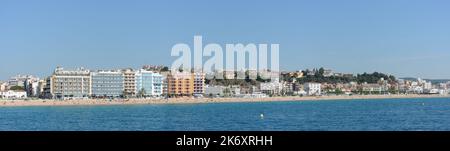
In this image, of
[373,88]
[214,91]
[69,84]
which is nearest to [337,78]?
[373,88]

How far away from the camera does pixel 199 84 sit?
207 feet

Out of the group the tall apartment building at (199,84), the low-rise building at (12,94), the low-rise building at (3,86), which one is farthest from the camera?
the low-rise building at (3,86)

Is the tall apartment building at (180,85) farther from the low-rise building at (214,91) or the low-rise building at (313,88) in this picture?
the low-rise building at (313,88)

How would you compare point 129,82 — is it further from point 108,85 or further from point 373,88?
point 373,88

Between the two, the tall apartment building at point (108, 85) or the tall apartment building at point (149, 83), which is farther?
the tall apartment building at point (149, 83)

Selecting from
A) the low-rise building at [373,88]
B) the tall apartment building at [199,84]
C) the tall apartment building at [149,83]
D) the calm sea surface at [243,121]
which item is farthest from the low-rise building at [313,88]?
the calm sea surface at [243,121]

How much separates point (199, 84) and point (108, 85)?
8908 mm

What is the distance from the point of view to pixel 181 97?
60.2 meters

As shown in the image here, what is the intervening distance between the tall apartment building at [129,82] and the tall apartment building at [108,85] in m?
0.35

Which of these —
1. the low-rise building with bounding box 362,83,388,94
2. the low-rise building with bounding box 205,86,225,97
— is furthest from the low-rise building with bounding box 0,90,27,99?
the low-rise building with bounding box 362,83,388,94

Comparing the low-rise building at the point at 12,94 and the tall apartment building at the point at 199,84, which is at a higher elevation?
the tall apartment building at the point at 199,84

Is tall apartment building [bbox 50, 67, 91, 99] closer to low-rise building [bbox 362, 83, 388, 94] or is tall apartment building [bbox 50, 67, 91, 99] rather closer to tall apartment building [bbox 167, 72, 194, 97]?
tall apartment building [bbox 167, 72, 194, 97]

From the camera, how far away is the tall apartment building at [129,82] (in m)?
58.1
